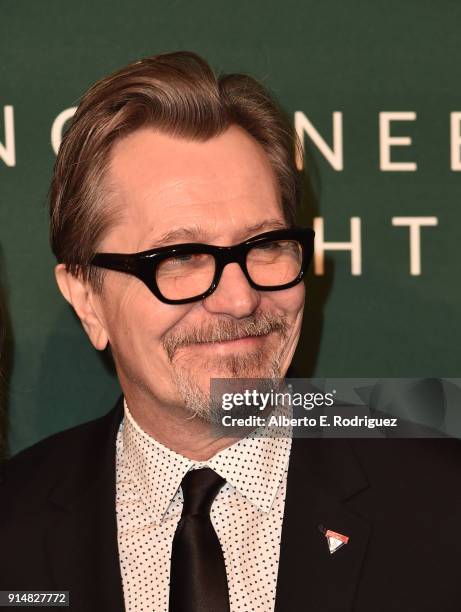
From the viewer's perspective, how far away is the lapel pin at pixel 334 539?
80.3 inches

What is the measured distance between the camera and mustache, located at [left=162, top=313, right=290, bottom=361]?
207 centimetres

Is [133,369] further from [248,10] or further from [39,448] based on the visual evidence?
[248,10]

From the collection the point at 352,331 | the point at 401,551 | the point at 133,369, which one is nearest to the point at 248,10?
the point at 352,331

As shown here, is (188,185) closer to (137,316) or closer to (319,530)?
(137,316)

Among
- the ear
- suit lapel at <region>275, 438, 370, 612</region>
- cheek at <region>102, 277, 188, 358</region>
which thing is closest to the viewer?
suit lapel at <region>275, 438, 370, 612</region>

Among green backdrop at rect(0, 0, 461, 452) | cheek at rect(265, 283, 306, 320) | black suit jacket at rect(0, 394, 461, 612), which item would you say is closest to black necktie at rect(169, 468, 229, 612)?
black suit jacket at rect(0, 394, 461, 612)

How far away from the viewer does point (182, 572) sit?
2035 mm

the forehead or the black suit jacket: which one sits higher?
the forehead

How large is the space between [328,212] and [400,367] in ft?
1.54

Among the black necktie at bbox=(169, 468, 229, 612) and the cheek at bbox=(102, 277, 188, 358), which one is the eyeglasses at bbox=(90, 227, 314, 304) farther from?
the black necktie at bbox=(169, 468, 229, 612)

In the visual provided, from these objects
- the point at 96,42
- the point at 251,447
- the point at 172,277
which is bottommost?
the point at 251,447

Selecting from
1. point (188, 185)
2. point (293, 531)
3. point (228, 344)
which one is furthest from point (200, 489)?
point (188, 185)

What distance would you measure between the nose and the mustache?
0.10 ft

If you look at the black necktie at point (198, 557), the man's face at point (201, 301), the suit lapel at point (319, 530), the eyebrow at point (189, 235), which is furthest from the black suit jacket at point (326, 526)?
the eyebrow at point (189, 235)
